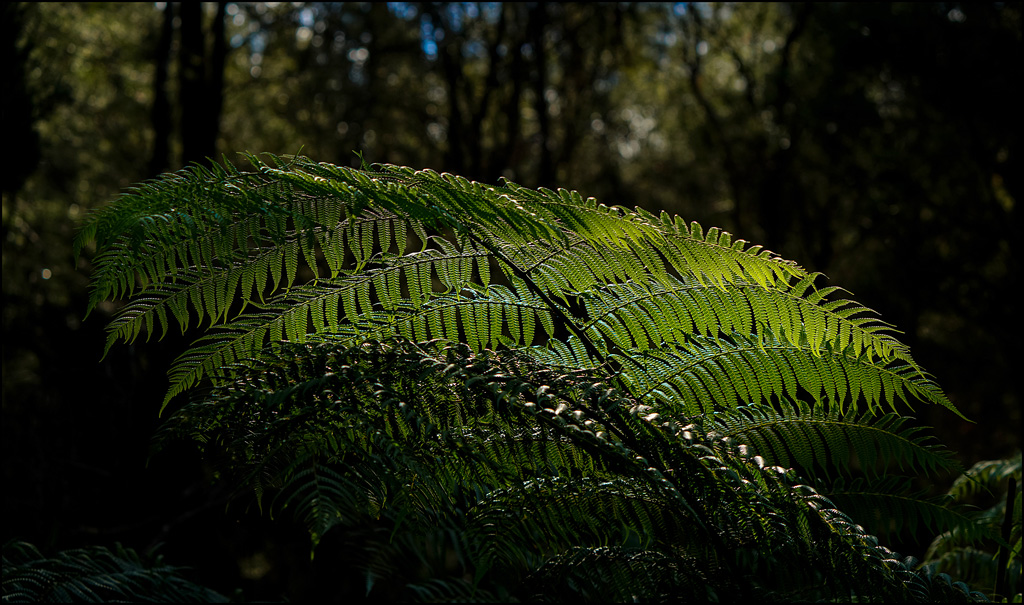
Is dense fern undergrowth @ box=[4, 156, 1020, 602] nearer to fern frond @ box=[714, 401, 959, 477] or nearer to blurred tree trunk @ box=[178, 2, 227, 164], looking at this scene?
fern frond @ box=[714, 401, 959, 477]

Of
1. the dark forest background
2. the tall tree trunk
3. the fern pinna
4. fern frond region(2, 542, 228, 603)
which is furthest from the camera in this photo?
the tall tree trunk

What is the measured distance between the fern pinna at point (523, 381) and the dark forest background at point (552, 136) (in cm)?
241

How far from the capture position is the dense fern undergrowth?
50.9 inches

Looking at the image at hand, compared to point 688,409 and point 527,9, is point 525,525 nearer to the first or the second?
point 688,409

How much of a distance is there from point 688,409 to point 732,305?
0.26 meters

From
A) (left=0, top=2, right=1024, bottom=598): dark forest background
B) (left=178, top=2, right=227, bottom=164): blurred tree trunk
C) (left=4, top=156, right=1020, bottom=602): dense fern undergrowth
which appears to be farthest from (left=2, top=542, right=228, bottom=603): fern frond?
(left=178, top=2, right=227, bottom=164): blurred tree trunk

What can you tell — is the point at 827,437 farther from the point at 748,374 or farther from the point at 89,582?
the point at 89,582

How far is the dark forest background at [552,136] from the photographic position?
3857mm

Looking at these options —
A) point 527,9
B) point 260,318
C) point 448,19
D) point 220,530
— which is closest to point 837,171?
point 527,9

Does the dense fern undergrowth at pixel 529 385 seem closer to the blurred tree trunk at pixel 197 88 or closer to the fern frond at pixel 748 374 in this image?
the fern frond at pixel 748 374

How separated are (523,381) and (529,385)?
21 millimetres

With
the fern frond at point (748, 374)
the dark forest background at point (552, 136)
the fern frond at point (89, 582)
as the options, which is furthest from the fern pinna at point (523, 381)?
the dark forest background at point (552, 136)

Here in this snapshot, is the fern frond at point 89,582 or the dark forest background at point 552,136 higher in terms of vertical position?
the dark forest background at point 552,136

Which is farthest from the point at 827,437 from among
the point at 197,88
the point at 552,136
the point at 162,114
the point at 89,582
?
the point at 552,136
